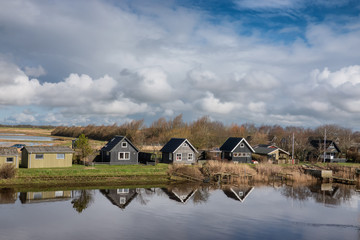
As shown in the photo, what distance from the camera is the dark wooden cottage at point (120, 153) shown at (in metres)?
51.1

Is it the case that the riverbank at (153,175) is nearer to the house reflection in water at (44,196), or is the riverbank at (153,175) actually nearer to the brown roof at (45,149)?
the brown roof at (45,149)

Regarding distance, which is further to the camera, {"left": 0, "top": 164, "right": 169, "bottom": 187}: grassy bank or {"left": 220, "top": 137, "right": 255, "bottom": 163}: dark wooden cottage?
{"left": 220, "top": 137, "right": 255, "bottom": 163}: dark wooden cottage

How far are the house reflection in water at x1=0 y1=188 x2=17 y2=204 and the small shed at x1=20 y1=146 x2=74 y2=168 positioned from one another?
7.56 meters

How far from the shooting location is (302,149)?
74.3 metres

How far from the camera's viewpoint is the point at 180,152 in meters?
56.2

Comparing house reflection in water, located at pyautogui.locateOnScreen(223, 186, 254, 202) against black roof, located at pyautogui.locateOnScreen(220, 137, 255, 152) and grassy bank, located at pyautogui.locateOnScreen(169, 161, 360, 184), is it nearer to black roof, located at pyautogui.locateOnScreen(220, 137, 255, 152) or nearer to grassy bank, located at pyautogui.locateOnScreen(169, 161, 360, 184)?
grassy bank, located at pyautogui.locateOnScreen(169, 161, 360, 184)

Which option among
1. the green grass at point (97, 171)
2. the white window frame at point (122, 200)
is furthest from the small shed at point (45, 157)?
the white window frame at point (122, 200)

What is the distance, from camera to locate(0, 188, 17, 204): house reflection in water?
3129 cm

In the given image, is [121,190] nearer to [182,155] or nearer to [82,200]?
[82,200]

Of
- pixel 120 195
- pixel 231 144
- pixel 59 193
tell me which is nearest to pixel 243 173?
pixel 231 144

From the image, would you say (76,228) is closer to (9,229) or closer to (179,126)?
(9,229)

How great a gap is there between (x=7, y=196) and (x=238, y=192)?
1057 inches

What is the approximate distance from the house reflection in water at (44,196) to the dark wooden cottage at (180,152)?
22.4 meters

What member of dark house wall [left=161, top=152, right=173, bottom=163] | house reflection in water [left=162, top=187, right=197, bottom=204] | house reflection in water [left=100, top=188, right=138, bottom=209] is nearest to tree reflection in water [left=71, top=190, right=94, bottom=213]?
house reflection in water [left=100, top=188, right=138, bottom=209]
